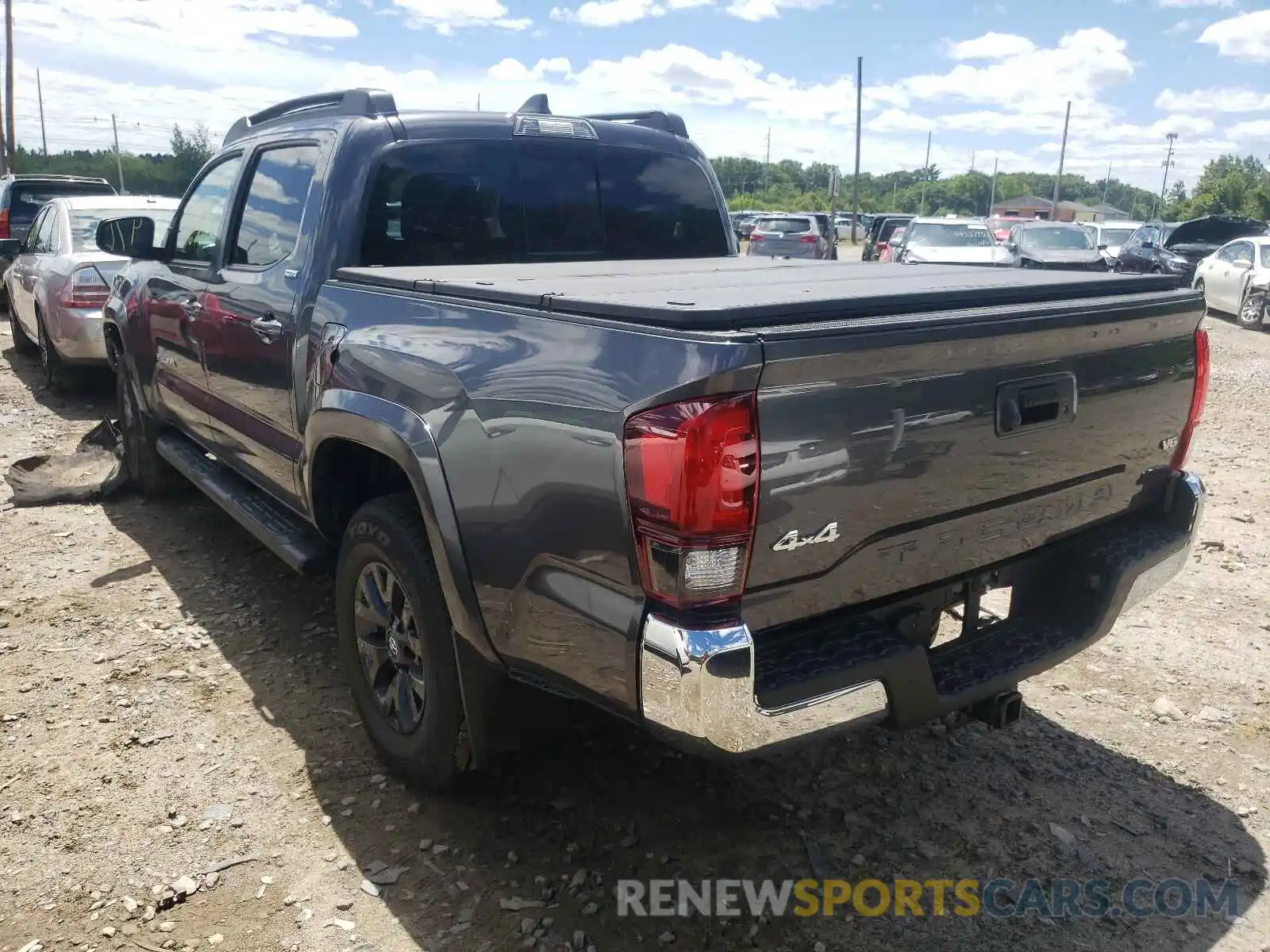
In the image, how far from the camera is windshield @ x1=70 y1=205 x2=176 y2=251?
8227mm

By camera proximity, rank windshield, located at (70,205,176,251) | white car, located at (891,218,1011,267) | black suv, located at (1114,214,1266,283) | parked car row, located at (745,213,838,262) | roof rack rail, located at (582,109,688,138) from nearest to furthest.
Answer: roof rack rail, located at (582,109,688,138)
windshield, located at (70,205,176,251)
white car, located at (891,218,1011,267)
black suv, located at (1114,214,1266,283)
parked car row, located at (745,213,838,262)

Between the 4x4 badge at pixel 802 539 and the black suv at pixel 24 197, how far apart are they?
1276 centimetres

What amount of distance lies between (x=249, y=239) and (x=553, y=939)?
290 centimetres

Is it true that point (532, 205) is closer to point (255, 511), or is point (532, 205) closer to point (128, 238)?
point (255, 511)

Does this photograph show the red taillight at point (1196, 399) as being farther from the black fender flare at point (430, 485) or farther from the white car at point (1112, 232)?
the white car at point (1112, 232)

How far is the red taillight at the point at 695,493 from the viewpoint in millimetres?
1907

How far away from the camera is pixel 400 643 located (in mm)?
2990

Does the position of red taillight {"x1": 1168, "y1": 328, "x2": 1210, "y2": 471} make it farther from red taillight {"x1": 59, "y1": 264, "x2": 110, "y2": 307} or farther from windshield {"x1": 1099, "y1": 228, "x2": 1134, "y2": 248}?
windshield {"x1": 1099, "y1": 228, "x2": 1134, "y2": 248}

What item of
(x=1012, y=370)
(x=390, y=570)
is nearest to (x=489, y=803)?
(x=390, y=570)

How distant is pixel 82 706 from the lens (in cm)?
361

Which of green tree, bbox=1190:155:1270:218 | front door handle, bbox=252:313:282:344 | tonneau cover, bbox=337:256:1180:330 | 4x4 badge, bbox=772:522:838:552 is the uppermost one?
green tree, bbox=1190:155:1270:218

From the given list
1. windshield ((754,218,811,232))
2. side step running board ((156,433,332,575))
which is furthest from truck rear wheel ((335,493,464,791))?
windshield ((754,218,811,232))

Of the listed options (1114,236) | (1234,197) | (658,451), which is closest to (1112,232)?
(1114,236)

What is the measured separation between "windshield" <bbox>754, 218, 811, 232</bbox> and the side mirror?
17.9 meters
